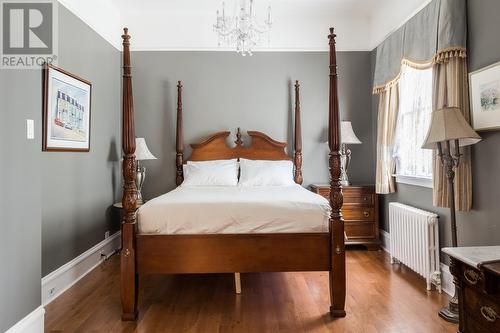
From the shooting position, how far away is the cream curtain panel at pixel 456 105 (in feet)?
7.79

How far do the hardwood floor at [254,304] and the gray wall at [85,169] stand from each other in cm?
45

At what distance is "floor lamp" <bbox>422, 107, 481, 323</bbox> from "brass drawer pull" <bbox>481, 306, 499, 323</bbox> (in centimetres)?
69

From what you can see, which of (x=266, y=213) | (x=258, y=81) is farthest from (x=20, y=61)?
(x=258, y=81)

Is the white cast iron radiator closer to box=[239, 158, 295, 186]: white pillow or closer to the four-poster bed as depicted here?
the four-poster bed

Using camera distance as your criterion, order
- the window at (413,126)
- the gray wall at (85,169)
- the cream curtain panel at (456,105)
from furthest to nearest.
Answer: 1. the window at (413,126)
2. the gray wall at (85,169)
3. the cream curtain panel at (456,105)

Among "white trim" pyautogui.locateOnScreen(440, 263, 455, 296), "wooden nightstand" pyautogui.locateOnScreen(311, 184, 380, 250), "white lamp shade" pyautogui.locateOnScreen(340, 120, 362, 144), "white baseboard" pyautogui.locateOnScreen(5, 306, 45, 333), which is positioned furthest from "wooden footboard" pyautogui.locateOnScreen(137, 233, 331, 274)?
"white lamp shade" pyautogui.locateOnScreen(340, 120, 362, 144)

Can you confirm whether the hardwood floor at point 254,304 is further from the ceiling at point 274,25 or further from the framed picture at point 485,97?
the ceiling at point 274,25

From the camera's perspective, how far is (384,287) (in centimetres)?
280

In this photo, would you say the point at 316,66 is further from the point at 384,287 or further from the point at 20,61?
the point at 20,61

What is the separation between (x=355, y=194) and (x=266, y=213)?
1.95 m

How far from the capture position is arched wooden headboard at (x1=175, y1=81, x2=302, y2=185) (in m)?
4.16

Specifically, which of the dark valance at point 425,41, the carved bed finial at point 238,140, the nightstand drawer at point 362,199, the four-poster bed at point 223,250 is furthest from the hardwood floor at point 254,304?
the dark valance at point 425,41

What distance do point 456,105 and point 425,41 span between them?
81 cm

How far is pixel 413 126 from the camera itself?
3.35 meters
